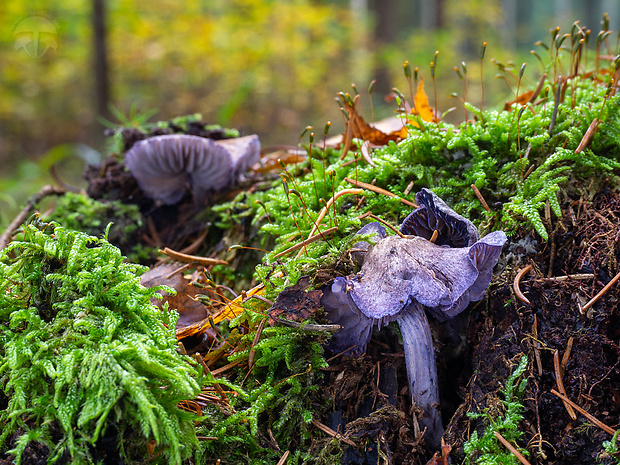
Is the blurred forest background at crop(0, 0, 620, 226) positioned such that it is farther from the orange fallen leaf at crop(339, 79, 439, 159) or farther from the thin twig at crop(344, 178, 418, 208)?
the thin twig at crop(344, 178, 418, 208)

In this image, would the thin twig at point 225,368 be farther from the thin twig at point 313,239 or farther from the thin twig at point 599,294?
the thin twig at point 599,294

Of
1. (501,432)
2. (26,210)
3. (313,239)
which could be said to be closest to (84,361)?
(313,239)

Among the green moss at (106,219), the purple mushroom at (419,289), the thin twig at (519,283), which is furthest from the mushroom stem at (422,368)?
the green moss at (106,219)

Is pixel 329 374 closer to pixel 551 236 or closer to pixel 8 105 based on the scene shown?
pixel 551 236

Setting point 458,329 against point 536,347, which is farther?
point 458,329

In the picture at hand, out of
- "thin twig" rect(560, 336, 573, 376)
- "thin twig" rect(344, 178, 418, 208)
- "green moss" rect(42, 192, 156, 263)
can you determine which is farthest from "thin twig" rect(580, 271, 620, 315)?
"green moss" rect(42, 192, 156, 263)

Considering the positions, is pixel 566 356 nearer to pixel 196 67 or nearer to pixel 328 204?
pixel 328 204

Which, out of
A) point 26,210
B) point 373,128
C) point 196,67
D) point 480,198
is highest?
point 196,67
